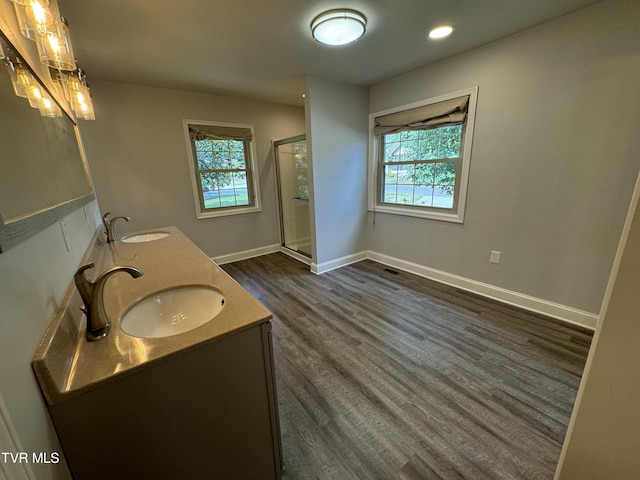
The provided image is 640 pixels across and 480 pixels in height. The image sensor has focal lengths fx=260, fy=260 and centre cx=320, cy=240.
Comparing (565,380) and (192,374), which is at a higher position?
(192,374)

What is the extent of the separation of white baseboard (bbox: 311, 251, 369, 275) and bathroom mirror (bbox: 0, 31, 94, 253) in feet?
8.83

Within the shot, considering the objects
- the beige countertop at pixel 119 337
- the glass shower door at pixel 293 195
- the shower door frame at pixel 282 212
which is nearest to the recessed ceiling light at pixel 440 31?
the shower door frame at pixel 282 212

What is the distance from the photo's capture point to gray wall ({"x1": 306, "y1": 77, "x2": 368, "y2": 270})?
10.3ft

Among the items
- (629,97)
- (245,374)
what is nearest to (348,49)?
(629,97)

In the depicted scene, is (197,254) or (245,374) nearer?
(245,374)

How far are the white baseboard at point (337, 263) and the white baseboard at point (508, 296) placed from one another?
1.61ft

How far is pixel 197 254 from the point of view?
1708mm

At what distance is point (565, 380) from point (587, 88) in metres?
2.11

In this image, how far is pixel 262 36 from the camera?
6.95 feet

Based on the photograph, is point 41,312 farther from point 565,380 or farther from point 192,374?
point 565,380

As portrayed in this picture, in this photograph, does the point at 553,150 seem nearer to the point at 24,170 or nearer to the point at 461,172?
the point at 461,172

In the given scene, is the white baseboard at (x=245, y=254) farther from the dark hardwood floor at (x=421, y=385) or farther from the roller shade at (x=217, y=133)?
the roller shade at (x=217, y=133)

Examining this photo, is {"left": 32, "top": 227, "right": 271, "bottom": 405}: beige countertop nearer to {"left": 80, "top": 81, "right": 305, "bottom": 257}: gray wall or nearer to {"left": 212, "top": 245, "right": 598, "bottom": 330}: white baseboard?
{"left": 80, "top": 81, "right": 305, "bottom": 257}: gray wall

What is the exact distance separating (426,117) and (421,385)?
8.62 feet
